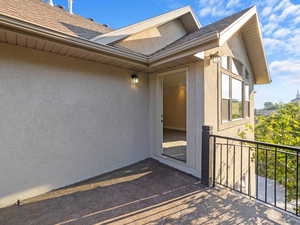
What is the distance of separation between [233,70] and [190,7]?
9.03 feet

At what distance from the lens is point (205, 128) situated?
312 cm

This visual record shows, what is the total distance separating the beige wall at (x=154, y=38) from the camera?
4.07m

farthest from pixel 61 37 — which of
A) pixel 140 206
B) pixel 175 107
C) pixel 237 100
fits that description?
pixel 175 107

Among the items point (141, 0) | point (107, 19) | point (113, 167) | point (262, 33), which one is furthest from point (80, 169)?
point (262, 33)

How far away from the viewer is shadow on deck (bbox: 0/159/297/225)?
2.16 meters

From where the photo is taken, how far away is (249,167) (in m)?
2.88

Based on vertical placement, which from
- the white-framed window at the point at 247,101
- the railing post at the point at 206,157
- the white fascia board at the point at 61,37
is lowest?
the railing post at the point at 206,157

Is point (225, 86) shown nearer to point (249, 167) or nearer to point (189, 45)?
point (189, 45)

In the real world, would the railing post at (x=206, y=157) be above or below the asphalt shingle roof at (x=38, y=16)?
below

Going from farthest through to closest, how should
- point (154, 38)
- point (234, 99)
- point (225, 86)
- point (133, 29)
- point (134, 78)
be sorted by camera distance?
point (234, 99), point (154, 38), point (225, 86), point (134, 78), point (133, 29)

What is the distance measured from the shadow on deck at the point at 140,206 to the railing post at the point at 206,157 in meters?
0.21

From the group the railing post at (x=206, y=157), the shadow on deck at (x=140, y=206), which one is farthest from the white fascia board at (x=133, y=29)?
the shadow on deck at (x=140, y=206)

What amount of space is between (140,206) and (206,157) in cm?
163

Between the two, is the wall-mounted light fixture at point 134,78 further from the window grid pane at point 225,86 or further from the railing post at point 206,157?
the window grid pane at point 225,86
